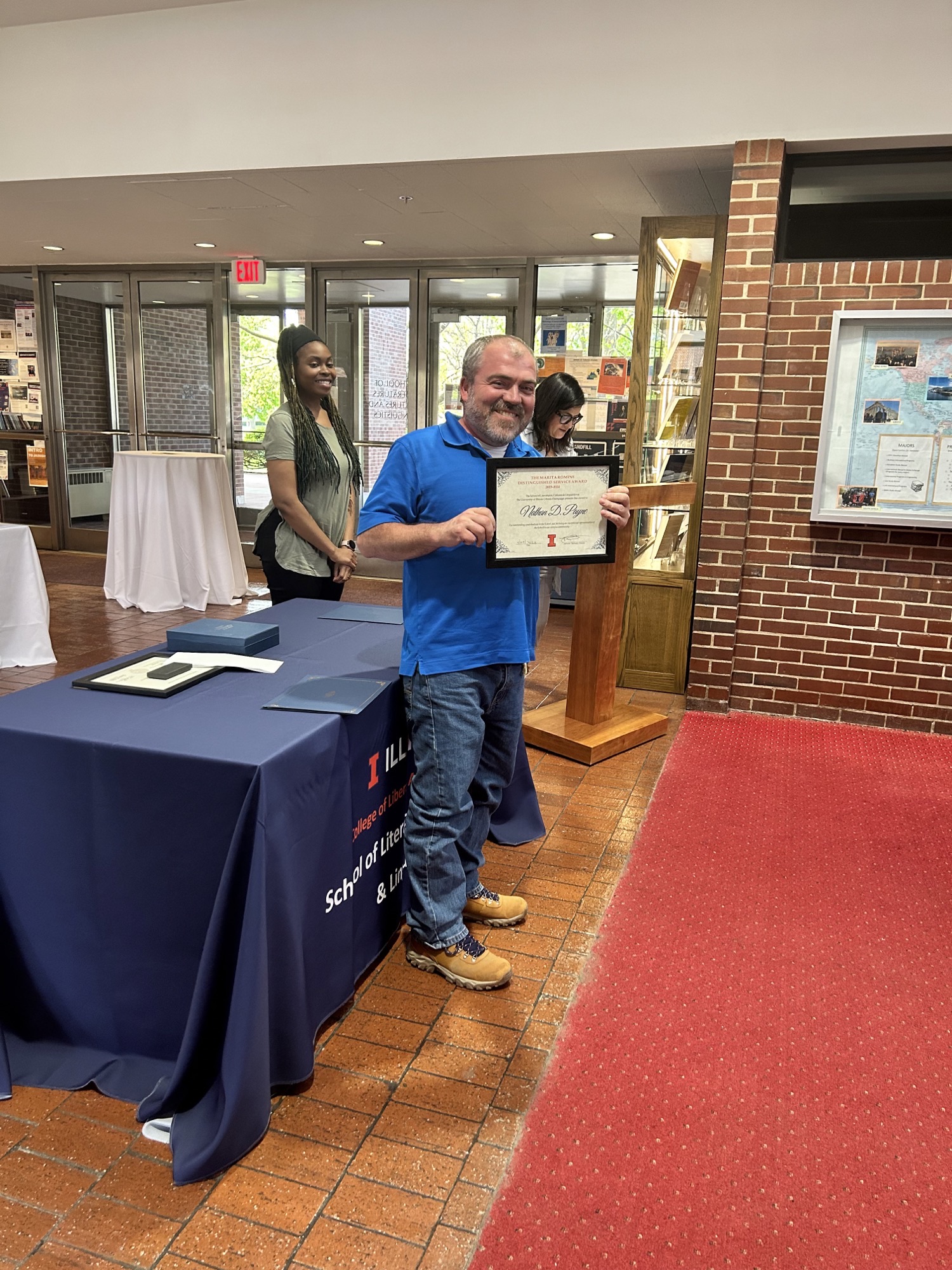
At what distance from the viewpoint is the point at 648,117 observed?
4188mm

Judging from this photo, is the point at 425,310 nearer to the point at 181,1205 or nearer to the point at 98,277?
the point at 98,277

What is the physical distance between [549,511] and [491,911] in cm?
118

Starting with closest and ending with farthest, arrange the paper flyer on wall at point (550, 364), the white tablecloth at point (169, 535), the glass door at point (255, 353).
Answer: the white tablecloth at point (169, 535) < the paper flyer on wall at point (550, 364) < the glass door at point (255, 353)

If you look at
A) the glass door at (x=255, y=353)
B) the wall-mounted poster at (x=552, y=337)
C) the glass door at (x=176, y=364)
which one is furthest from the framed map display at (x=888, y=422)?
the glass door at (x=176, y=364)

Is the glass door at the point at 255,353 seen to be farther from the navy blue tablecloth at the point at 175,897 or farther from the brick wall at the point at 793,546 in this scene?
the navy blue tablecloth at the point at 175,897

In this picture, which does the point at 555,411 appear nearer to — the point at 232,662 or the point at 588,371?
the point at 232,662

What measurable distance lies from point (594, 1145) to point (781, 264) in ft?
12.7

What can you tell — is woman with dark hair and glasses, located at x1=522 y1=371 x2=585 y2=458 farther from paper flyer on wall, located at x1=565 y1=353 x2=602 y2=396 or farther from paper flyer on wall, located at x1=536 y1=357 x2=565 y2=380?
paper flyer on wall, located at x1=536 y1=357 x2=565 y2=380

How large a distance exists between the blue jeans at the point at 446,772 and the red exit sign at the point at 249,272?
6586 mm

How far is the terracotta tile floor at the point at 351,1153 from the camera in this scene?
154 cm

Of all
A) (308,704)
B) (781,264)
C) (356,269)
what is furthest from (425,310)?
(308,704)

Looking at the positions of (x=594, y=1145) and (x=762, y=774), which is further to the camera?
(x=762, y=774)

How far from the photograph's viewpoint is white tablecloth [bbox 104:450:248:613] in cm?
656

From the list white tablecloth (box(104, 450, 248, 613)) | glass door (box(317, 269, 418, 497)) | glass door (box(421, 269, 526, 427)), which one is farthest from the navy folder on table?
glass door (box(317, 269, 418, 497))
